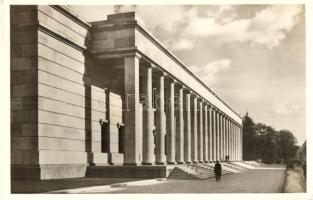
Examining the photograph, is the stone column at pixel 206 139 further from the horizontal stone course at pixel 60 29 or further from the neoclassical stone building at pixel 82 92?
the horizontal stone course at pixel 60 29

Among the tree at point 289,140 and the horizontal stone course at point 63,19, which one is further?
the tree at point 289,140

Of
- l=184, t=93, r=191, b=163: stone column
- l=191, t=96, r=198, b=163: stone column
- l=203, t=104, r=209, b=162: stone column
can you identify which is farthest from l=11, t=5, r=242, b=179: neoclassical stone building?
l=203, t=104, r=209, b=162: stone column

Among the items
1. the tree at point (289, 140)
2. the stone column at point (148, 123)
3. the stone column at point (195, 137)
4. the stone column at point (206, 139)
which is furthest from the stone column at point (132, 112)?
the stone column at point (206, 139)

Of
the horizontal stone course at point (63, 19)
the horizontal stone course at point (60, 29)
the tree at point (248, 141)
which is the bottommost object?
the tree at point (248, 141)

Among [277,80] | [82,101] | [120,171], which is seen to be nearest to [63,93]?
[82,101]

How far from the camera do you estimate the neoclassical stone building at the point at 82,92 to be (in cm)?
3133

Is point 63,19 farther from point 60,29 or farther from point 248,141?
point 248,141

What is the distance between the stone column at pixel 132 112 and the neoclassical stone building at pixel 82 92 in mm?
80

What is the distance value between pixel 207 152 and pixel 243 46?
3508 cm

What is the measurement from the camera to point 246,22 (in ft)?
98.6

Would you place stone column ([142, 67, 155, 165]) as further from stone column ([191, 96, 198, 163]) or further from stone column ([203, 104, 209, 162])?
stone column ([203, 104, 209, 162])

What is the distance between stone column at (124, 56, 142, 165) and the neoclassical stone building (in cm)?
8
